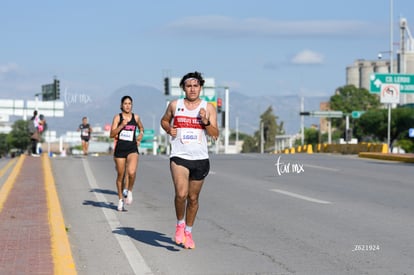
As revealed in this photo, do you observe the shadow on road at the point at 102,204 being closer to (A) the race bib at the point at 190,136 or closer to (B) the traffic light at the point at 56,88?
(A) the race bib at the point at 190,136

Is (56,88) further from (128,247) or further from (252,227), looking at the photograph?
(128,247)

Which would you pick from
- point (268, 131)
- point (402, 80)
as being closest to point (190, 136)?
point (402, 80)

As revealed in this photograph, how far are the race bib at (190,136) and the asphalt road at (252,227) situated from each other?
1.25m

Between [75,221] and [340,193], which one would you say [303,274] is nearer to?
[75,221]

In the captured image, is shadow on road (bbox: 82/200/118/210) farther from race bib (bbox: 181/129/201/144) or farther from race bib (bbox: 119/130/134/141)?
race bib (bbox: 181/129/201/144)

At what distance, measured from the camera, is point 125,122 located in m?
13.5

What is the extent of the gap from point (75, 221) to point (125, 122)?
2233mm

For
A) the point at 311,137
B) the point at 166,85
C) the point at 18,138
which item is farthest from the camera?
the point at 311,137

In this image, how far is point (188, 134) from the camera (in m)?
8.83

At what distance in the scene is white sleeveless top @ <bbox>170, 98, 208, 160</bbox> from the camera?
8828mm

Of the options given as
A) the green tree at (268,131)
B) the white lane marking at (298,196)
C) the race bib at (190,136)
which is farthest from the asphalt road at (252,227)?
the green tree at (268,131)

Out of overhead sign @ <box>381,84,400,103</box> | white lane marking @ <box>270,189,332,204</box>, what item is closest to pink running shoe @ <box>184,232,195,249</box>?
white lane marking @ <box>270,189,332,204</box>

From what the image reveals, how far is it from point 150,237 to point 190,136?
202 centimetres

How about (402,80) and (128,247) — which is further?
(402,80)
